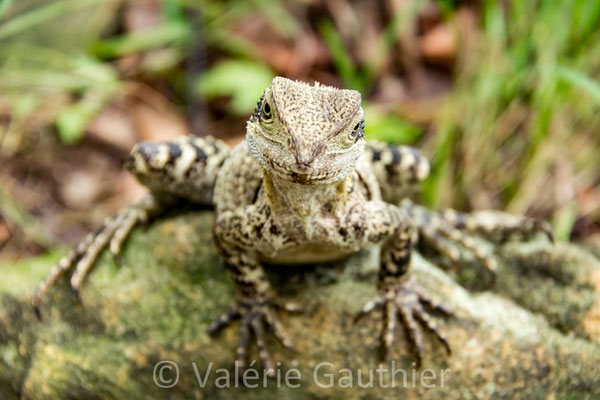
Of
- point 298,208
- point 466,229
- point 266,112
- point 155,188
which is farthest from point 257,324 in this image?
point 466,229

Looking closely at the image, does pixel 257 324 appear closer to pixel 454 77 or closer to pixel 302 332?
pixel 302 332

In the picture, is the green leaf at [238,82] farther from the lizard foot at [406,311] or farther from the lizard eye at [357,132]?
the lizard eye at [357,132]

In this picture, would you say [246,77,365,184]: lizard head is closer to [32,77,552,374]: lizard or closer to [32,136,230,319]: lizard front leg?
[32,77,552,374]: lizard

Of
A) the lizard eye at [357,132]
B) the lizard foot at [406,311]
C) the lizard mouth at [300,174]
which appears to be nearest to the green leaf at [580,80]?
the lizard foot at [406,311]

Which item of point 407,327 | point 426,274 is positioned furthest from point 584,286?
point 407,327

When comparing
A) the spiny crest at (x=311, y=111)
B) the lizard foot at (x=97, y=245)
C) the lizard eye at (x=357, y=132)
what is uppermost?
the spiny crest at (x=311, y=111)
